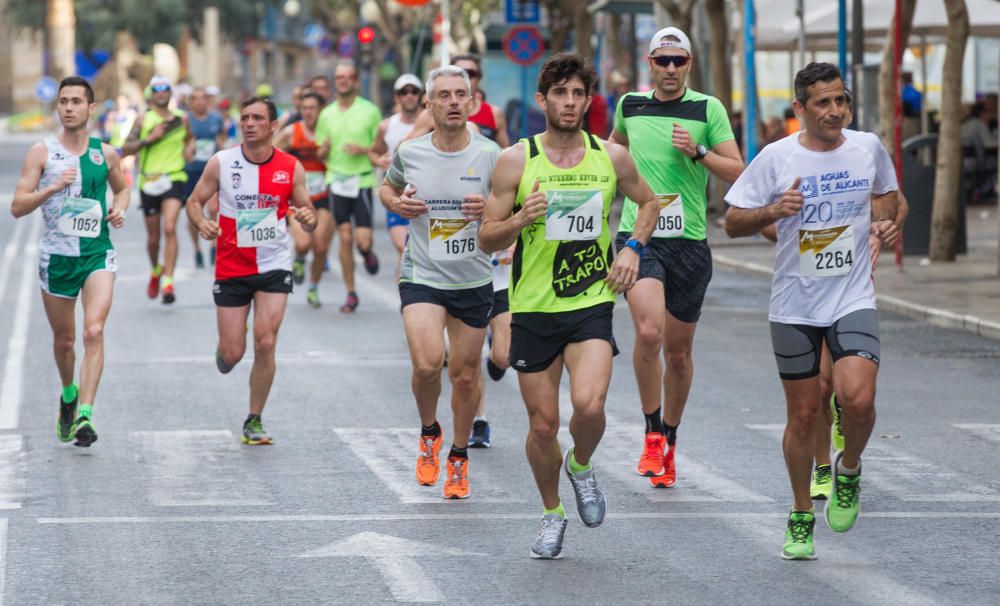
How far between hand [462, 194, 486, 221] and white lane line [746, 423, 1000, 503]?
7.18ft

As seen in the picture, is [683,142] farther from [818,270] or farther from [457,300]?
[818,270]

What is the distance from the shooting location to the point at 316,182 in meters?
19.2

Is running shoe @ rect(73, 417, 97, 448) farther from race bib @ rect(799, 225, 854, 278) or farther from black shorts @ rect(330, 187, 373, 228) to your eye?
black shorts @ rect(330, 187, 373, 228)

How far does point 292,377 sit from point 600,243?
599cm

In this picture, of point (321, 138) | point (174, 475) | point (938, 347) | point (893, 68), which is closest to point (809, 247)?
point (174, 475)

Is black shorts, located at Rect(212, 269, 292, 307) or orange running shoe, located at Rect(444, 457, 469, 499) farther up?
black shorts, located at Rect(212, 269, 292, 307)

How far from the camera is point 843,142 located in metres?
7.62

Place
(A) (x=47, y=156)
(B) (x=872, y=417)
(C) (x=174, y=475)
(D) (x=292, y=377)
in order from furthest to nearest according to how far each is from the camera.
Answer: (D) (x=292, y=377) → (A) (x=47, y=156) → (C) (x=174, y=475) → (B) (x=872, y=417)

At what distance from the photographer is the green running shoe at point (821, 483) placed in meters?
8.70

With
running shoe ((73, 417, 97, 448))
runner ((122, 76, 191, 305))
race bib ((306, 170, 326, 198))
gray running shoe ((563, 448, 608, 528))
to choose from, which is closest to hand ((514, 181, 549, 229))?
gray running shoe ((563, 448, 608, 528))

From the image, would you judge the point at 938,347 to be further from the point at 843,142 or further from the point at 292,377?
Result: the point at 843,142

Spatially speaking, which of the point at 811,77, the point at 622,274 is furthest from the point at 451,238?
the point at 811,77

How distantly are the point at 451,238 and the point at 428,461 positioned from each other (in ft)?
3.28

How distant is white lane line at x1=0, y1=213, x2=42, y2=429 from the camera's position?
11867mm
